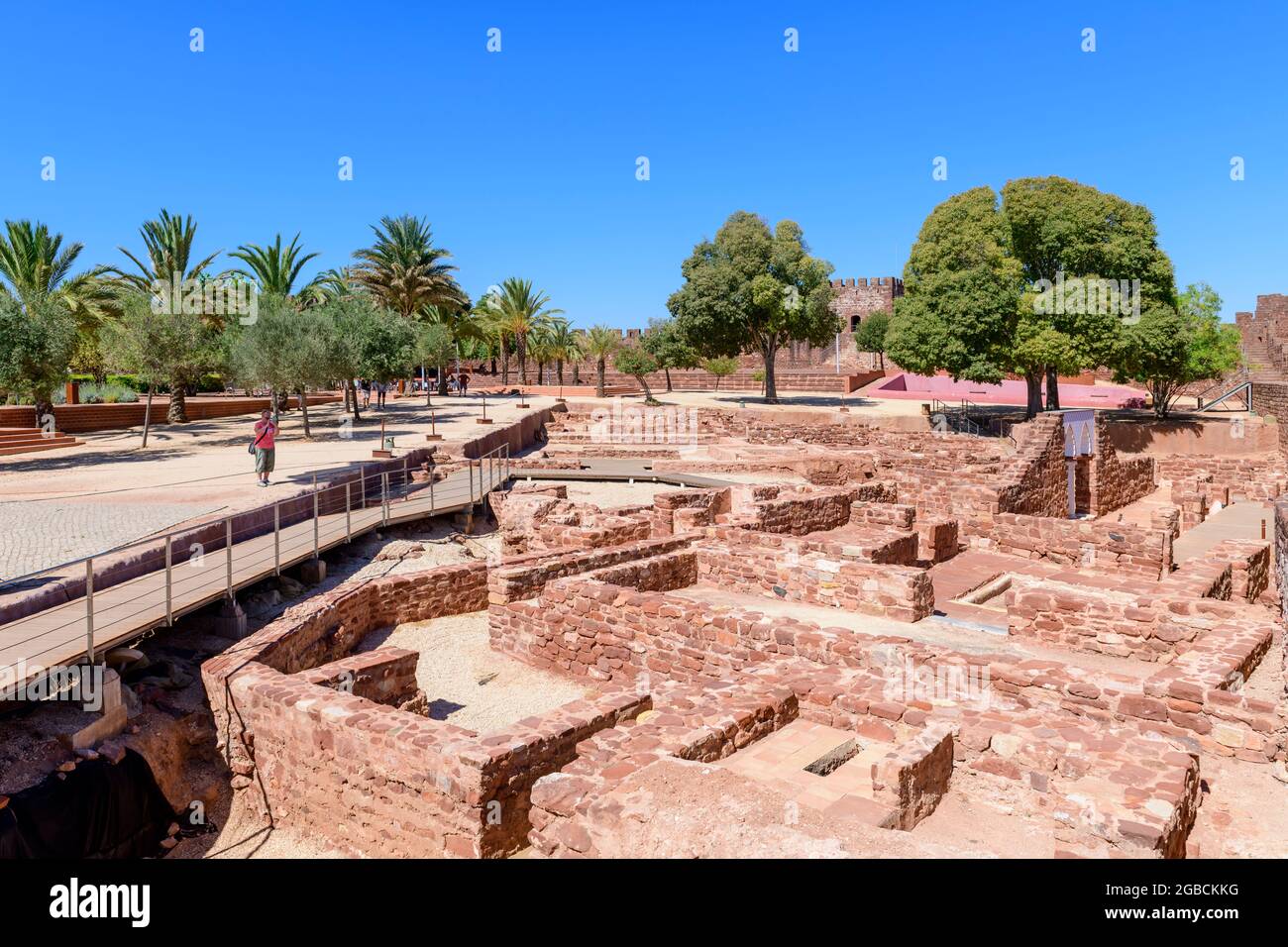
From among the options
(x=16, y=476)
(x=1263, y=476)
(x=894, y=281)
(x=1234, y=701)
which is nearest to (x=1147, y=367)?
(x=1263, y=476)

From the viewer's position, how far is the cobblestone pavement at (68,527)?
443 inches

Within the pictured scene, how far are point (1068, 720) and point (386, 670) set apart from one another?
251 inches

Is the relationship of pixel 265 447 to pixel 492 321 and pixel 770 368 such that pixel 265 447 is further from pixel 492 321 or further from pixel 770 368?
pixel 492 321

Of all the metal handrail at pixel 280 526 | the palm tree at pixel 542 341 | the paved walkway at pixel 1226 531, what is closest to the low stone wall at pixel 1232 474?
the paved walkway at pixel 1226 531

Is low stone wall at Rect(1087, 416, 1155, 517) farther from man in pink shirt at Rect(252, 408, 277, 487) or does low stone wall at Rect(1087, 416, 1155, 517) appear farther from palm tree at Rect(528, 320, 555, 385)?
palm tree at Rect(528, 320, 555, 385)

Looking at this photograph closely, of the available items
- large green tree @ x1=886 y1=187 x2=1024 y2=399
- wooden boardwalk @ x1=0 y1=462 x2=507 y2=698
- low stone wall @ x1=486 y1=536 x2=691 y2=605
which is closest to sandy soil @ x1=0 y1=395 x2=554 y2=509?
Answer: wooden boardwalk @ x1=0 y1=462 x2=507 y2=698

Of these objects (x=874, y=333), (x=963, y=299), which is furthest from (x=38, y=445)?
(x=874, y=333)

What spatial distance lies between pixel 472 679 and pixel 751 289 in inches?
1147

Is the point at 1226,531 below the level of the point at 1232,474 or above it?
below

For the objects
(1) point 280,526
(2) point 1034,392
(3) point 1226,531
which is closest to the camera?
(1) point 280,526

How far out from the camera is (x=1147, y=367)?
97.8 feet

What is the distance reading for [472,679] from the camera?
1088 centimetres

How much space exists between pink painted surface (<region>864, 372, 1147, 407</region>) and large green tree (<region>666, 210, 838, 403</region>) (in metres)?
7.55

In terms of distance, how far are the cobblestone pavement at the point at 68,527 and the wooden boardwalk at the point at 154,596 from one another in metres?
1.01
